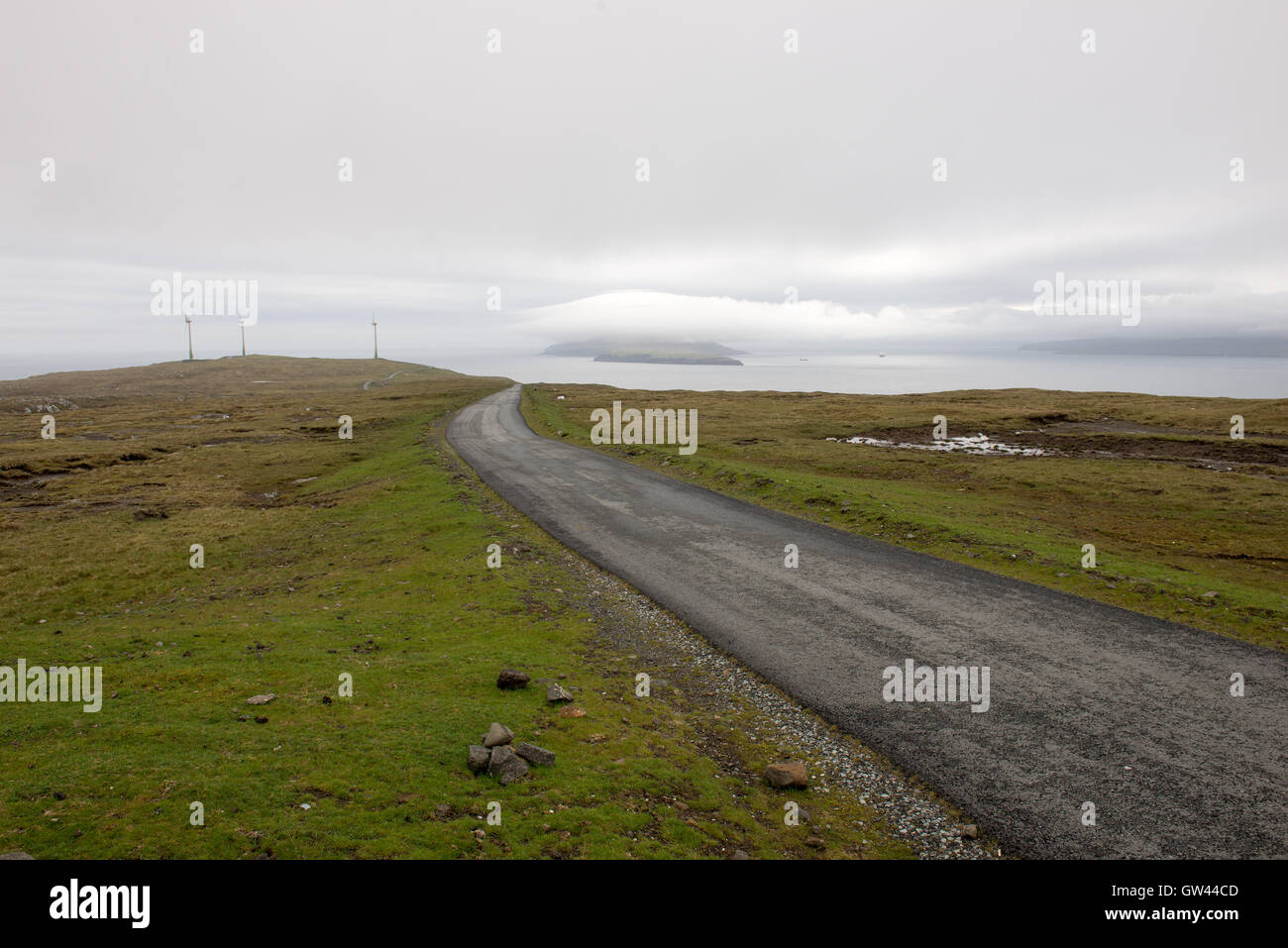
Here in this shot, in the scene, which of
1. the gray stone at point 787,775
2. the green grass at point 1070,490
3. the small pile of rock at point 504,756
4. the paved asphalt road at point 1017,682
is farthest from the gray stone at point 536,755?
the green grass at point 1070,490

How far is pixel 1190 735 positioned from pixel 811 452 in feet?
122

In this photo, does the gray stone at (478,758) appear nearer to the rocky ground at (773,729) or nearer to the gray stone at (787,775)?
the rocky ground at (773,729)

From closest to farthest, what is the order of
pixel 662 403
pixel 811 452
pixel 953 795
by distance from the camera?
1. pixel 953 795
2. pixel 811 452
3. pixel 662 403

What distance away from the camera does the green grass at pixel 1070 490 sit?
62.6 feet

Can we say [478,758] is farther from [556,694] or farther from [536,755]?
[556,694]

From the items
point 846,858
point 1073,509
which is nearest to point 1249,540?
point 1073,509

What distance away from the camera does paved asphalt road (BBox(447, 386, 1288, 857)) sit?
8.77 meters

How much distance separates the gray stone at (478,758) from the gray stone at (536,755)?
1.66ft

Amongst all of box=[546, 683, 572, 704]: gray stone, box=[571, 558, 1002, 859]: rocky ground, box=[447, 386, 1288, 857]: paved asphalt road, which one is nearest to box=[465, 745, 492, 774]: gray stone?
box=[546, 683, 572, 704]: gray stone

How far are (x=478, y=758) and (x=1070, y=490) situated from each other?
35116 millimetres

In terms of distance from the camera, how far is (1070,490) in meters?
33.9

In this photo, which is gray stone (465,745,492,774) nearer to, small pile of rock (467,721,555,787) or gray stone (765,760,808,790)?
small pile of rock (467,721,555,787)

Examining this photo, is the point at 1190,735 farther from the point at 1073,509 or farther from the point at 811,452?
the point at 811,452
